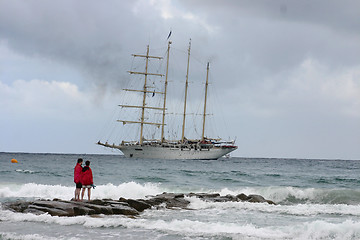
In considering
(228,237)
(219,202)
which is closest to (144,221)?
(228,237)

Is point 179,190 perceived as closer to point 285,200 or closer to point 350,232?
point 285,200

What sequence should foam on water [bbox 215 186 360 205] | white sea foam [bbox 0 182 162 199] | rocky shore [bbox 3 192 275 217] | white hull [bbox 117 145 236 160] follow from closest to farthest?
rocky shore [bbox 3 192 275 217], white sea foam [bbox 0 182 162 199], foam on water [bbox 215 186 360 205], white hull [bbox 117 145 236 160]

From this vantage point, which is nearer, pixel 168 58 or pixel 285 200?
pixel 285 200

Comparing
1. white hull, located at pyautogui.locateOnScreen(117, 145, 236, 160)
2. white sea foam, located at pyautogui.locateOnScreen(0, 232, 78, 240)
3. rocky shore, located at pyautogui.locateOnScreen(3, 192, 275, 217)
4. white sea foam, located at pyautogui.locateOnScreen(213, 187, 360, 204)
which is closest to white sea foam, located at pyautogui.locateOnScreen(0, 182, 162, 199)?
white sea foam, located at pyautogui.locateOnScreen(213, 187, 360, 204)

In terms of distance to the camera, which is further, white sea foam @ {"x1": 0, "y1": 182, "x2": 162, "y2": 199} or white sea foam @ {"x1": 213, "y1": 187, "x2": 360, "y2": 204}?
white sea foam @ {"x1": 213, "y1": 187, "x2": 360, "y2": 204}

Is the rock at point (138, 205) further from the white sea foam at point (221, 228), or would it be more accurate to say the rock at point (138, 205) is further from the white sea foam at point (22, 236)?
the white sea foam at point (22, 236)

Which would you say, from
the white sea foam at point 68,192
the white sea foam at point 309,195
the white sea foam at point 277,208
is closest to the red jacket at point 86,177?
the white sea foam at point 277,208

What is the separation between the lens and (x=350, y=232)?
1185 centimetres

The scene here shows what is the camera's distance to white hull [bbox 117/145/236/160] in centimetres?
9356

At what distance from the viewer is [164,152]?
308 ft

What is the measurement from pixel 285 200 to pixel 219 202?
656cm

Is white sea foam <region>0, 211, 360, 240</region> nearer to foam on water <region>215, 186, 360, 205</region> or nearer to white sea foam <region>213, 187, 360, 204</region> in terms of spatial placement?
foam on water <region>215, 186, 360, 205</region>

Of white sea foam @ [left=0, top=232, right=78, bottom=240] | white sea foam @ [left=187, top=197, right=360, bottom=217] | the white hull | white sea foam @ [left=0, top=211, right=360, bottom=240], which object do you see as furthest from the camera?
the white hull

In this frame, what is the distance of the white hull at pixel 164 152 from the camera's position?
3684 inches
